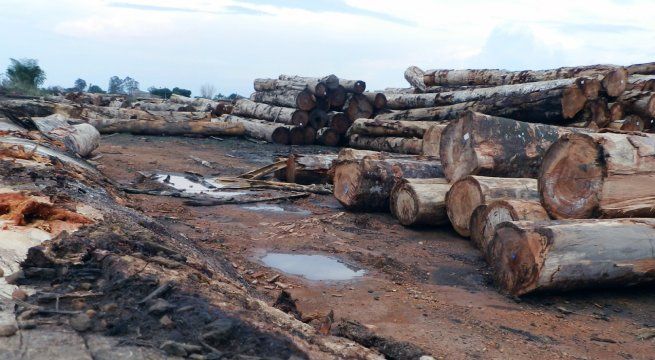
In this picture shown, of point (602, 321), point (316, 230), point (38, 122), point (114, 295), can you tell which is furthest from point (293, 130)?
point (114, 295)

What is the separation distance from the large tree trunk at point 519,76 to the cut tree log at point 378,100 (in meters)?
1.33

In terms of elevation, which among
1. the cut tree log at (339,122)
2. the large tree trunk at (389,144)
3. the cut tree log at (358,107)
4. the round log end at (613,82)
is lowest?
the large tree trunk at (389,144)

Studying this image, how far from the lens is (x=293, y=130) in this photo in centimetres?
1816

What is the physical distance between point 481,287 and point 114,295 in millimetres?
3751

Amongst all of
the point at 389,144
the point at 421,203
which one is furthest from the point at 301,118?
the point at 421,203

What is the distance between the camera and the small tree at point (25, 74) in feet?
99.0

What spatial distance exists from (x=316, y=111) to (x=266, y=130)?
1744 mm

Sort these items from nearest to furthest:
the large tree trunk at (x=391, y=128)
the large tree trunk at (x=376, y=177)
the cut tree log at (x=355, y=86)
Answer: the large tree trunk at (x=376, y=177) → the large tree trunk at (x=391, y=128) → the cut tree log at (x=355, y=86)

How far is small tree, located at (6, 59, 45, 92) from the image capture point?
30180mm

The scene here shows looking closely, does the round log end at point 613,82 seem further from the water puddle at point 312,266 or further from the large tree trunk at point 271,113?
the large tree trunk at point 271,113

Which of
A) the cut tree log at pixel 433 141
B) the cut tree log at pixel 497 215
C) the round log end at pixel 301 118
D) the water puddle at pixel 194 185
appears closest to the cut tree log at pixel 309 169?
the water puddle at pixel 194 185

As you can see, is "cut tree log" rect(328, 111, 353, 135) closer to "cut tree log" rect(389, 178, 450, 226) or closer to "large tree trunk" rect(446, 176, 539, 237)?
"cut tree log" rect(389, 178, 450, 226)

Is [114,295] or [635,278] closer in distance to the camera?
[114,295]

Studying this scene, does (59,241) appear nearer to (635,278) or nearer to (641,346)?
(641,346)
